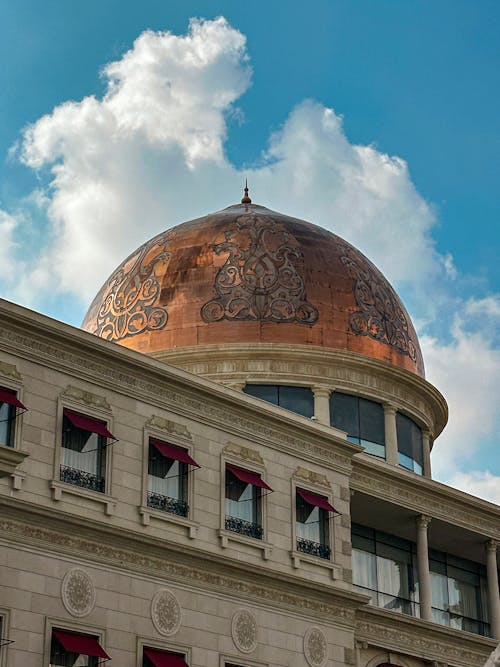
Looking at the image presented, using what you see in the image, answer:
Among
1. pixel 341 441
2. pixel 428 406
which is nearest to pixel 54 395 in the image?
pixel 341 441

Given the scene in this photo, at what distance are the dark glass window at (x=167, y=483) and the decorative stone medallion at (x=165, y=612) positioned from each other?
1979mm

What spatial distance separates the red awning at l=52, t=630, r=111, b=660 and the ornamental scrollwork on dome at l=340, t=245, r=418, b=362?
18.0 m

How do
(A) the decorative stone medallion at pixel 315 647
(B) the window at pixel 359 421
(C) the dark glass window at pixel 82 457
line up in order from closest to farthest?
(C) the dark glass window at pixel 82 457 → (A) the decorative stone medallion at pixel 315 647 → (B) the window at pixel 359 421

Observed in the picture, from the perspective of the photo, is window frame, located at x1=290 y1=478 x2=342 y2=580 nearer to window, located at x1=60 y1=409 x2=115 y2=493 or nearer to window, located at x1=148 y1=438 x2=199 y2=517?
window, located at x1=148 y1=438 x2=199 y2=517

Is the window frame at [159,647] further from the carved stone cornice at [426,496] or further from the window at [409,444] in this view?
the window at [409,444]

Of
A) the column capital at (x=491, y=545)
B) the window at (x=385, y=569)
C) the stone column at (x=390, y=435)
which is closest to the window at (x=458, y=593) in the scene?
the window at (x=385, y=569)

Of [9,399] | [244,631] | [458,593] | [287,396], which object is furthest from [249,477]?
[458,593]

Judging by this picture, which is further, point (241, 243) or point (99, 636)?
point (241, 243)

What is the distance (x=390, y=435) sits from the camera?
4191 centimetres

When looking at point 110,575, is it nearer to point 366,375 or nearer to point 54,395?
point 54,395

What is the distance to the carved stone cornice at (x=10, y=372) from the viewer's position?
27.4 meters

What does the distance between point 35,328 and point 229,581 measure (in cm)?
755

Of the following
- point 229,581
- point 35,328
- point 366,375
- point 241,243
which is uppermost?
point 241,243

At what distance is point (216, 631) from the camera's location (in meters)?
29.9
